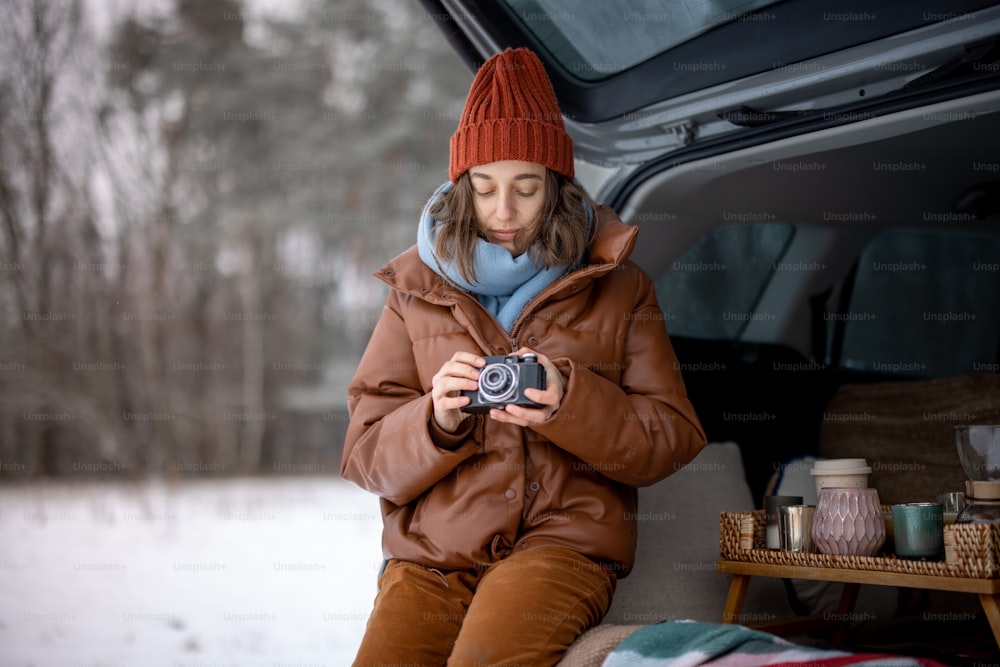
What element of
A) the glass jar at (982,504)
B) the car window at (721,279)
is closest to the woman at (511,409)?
the glass jar at (982,504)

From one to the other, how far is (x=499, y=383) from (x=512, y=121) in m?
0.60

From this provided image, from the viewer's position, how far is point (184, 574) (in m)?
4.29

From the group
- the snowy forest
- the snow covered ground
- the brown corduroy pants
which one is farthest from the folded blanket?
the snowy forest

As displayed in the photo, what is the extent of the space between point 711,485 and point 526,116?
1081 mm

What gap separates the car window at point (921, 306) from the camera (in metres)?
3.09

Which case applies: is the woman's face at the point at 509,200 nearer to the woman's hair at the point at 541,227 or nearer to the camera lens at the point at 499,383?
the woman's hair at the point at 541,227

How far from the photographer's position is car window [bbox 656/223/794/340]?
2717mm

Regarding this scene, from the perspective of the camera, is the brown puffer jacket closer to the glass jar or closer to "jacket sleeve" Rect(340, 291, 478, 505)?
"jacket sleeve" Rect(340, 291, 478, 505)

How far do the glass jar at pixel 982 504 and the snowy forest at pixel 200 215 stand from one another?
642cm

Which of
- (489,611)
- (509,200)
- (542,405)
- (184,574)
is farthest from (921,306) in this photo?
(184,574)

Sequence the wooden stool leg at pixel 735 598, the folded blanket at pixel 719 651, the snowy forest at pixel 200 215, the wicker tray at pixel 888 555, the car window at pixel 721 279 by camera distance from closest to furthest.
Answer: the folded blanket at pixel 719 651, the wicker tray at pixel 888 555, the wooden stool leg at pixel 735 598, the car window at pixel 721 279, the snowy forest at pixel 200 215

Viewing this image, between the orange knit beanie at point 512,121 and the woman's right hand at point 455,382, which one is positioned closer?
the woman's right hand at point 455,382

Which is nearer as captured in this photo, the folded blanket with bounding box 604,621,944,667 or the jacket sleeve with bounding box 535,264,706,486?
the folded blanket with bounding box 604,621,944,667

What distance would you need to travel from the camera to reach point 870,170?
98.2 inches
